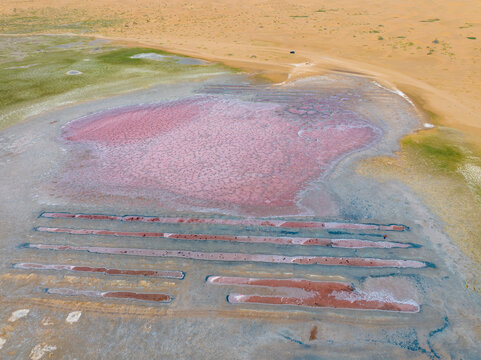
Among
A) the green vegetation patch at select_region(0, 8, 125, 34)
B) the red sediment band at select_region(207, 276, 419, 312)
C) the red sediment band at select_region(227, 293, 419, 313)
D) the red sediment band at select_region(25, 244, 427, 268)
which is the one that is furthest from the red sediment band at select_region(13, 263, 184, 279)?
the green vegetation patch at select_region(0, 8, 125, 34)

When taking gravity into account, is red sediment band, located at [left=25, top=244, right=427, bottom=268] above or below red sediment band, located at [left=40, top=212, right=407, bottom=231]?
below

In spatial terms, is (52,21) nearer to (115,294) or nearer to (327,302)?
(115,294)

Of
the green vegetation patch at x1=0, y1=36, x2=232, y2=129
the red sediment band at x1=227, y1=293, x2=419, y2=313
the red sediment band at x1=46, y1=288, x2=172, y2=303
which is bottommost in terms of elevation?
the red sediment band at x1=46, y1=288, x2=172, y2=303

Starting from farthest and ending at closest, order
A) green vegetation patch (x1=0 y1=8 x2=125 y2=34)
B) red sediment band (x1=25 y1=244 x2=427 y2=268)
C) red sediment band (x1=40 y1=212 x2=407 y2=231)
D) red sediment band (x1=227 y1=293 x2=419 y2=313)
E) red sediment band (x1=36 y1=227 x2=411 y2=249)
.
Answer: green vegetation patch (x1=0 y1=8 x2=125 y2=34) < red sediment band (x1=40 y1=212 x2=407 y2=231) < red sediment band (x1=36 y1=227 x2=411 y2=249) < red sediment band (x1=25 y1=244 x2=427 y2=268) < red sediment band (x1=227 y1=293 x2=419 y2=313)

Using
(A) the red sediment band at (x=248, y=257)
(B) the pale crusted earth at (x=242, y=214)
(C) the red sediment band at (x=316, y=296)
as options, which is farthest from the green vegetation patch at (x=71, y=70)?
(C) the red sediment band at (x=316, y=296)

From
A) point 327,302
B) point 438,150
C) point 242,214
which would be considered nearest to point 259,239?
point 242,214

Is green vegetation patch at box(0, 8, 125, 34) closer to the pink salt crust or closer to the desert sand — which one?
the desert sand
